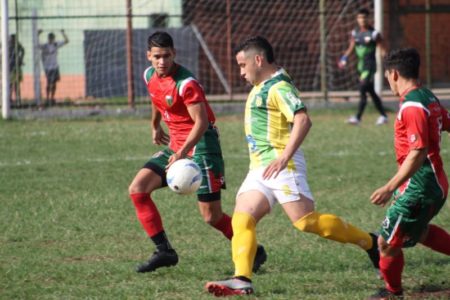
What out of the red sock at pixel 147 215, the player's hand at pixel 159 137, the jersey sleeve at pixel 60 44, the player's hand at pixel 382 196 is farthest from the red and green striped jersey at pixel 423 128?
the jersey sleeve at pixel 60 44

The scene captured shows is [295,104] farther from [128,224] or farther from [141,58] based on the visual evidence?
[141,58]

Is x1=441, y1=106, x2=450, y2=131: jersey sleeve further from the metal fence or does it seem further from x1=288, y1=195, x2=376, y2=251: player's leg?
the metal fence

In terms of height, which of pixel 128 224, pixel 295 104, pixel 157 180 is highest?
pixel 295 104

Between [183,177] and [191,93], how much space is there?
0.70 metres

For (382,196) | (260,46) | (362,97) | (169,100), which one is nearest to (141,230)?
(169,100)

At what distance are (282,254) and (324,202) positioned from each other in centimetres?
244

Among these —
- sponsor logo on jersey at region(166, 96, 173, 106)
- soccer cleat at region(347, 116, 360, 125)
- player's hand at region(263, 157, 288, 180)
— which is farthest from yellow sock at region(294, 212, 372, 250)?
soccer cleat at region(347, 116, 360, 125)

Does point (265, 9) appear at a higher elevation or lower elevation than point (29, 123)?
higher

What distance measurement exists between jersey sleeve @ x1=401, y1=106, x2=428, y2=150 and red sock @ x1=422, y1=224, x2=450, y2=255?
1.07m

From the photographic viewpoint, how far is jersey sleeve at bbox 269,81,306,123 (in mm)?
5926

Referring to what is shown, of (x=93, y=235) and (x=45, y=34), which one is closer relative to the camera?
(x=93, y=235)

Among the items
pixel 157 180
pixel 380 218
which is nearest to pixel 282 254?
pixel 157 180

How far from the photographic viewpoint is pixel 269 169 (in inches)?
229

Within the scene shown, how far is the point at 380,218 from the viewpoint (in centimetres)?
881
